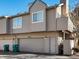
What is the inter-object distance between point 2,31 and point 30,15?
7.91m

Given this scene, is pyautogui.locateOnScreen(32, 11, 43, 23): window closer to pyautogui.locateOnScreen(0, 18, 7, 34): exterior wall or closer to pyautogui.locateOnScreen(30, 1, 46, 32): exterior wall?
pyautogui.locateOnScreen(30, 1, 46, 32): exterior wall

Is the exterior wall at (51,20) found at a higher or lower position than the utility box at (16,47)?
higher

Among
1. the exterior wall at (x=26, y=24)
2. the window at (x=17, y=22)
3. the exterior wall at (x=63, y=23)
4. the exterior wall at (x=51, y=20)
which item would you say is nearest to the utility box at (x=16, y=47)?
the exterior wall at (x=26, y=24)

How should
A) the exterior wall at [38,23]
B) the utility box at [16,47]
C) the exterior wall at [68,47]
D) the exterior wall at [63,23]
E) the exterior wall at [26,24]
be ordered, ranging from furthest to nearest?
the utility box at [16,47], the exterior wall at [26,24], the exterior wall at [38,23], the exterior wall at [63,23], the exterior wall at [68,47]

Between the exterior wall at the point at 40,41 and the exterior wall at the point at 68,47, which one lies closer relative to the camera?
the exterior wall at the point at 68,47

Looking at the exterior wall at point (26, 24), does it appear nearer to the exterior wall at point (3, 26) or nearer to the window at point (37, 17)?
the window at point (37, 17)

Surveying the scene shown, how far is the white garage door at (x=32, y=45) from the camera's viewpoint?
29234mm

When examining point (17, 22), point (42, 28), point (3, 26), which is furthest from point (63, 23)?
point (3, 26)

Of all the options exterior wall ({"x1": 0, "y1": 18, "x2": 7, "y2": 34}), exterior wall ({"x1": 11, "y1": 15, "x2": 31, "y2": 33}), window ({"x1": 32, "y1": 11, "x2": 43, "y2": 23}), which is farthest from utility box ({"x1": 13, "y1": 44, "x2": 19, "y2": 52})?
window ({"x1": 32, "y1": 11, "x2": 43, "y2": 23})

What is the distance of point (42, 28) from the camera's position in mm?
27688

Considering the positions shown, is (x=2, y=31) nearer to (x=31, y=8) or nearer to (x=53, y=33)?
(x=31, y=8)

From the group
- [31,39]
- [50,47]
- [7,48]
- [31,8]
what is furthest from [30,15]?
[7,48]

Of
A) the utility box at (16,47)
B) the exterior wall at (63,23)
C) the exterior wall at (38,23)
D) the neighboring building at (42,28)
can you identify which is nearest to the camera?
the exterior wall at (63,23)

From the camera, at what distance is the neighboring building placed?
2600 cm
